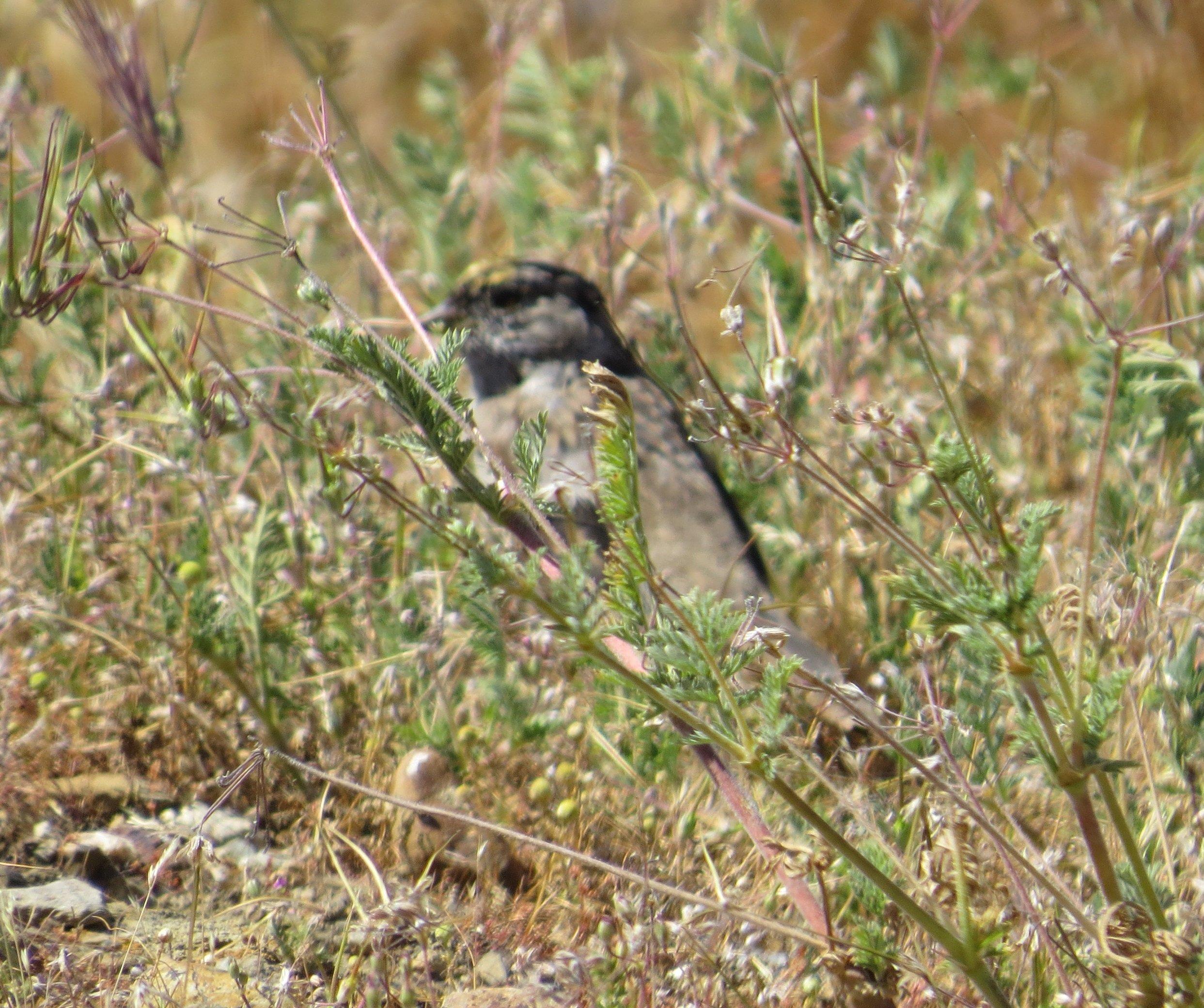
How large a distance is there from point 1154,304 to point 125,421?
3.34m

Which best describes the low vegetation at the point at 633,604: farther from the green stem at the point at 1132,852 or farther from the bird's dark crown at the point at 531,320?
the bird's dark crown at the point at 531,320

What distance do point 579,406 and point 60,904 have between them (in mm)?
2118

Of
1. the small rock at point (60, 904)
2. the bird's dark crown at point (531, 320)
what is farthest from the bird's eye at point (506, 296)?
the small rock at point (60, 904)

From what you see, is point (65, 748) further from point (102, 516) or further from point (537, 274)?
point (537, 274)

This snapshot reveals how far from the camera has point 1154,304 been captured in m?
4.37

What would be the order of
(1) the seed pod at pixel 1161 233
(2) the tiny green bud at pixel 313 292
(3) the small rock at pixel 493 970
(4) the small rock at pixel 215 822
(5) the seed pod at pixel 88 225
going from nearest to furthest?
(2) the tiny green bud at pixel 313 292 → (5) the seed pod at pixel 88 225 → (3) the small rock at pixel 493 970 → (1) the seed pod at pixel 1161 233 → (4) the small rock at pixel 215 822

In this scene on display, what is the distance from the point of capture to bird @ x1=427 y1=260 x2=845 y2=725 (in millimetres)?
4070

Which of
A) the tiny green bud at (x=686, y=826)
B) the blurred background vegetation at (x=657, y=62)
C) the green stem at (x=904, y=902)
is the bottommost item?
the tiny green bud at (x=686, y=826)

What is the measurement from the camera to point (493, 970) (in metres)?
2.52

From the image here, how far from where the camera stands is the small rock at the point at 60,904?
255 cm

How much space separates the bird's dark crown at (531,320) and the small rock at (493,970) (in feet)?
8.85

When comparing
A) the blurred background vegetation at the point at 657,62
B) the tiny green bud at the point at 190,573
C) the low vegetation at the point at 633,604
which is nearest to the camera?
the low vegetation at the point at 633,604

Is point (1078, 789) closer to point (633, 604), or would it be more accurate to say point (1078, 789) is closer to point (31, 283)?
point (633, 604)

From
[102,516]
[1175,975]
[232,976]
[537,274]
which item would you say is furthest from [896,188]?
[537,274]
